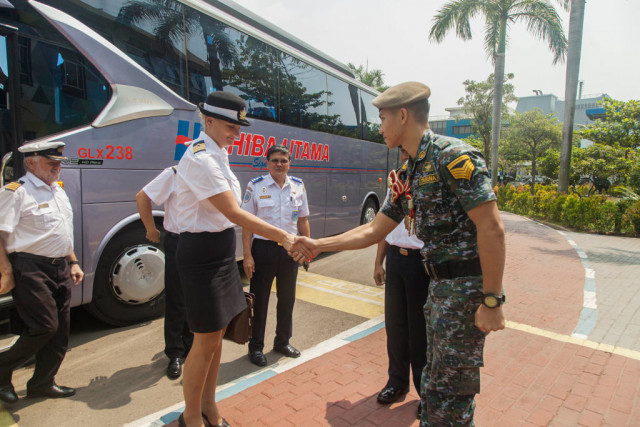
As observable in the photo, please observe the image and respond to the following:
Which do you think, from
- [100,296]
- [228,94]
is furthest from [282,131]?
[228,94]

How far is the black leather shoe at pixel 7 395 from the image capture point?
2932 mm

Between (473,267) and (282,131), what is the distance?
4.81 m

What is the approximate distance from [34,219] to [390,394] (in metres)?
2.80

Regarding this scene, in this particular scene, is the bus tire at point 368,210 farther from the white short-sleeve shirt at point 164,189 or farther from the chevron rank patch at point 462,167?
the chevron rank patch at point 462,167

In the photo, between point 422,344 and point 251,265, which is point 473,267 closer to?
point 422,344

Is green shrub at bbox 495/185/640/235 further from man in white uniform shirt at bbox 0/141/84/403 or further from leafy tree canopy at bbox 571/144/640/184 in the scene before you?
man in white uniform shirt at bbox 0/141/84/403

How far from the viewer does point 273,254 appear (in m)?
3.70

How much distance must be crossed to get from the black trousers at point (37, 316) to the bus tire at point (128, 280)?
114 centimetres

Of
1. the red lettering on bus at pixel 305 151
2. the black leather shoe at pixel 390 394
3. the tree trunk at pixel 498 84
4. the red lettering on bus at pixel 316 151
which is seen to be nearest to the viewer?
the black leather shoe at pixel 390 394

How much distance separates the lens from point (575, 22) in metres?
14.0

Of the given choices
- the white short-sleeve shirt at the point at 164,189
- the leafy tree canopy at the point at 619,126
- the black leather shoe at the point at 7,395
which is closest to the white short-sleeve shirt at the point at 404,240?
the white short-sleeve shirt at the point at 164,189

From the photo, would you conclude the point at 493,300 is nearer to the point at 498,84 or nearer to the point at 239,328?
the point at 239,328

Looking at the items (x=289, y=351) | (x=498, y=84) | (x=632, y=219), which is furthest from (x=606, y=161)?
(x=289, y=351)

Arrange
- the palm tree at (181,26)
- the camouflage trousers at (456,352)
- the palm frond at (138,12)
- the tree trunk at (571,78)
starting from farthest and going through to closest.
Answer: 1. the tree trunk at (571,78)
2. the palm tree at (181,26)
3. the palm frond at (138,12)
4. the camouflage trousers at (456,352)
